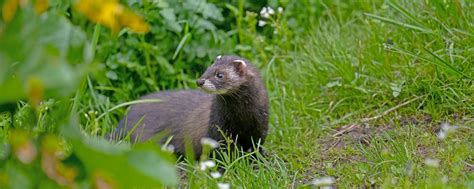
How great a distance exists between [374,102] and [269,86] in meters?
0.99

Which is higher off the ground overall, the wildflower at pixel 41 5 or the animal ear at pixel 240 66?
the wildflower at pixel 41 5

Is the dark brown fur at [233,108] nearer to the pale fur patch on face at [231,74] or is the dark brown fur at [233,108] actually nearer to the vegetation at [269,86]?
the pale fur patch on face at [231,74]

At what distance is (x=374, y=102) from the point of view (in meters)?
5.98

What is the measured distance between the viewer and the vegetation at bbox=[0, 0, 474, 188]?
2502 mm

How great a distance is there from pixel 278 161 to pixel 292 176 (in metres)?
0.13

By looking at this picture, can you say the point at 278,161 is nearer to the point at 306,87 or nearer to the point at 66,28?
the point at 306,87

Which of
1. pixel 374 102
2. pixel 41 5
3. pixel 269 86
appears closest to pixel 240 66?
pixel 374 102

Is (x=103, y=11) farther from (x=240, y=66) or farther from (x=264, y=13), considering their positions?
(x=264, y=13)

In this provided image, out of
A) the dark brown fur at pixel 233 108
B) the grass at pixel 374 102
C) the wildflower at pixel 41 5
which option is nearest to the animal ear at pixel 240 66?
the dark brown fur at pixel 233 108

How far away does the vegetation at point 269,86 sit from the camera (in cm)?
250

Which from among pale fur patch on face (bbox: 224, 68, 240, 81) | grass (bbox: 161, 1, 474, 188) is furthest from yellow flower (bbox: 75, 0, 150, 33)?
pale fur patch on face (bbox: 224, 68, 240, 81)

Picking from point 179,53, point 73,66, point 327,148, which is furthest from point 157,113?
point 73,66

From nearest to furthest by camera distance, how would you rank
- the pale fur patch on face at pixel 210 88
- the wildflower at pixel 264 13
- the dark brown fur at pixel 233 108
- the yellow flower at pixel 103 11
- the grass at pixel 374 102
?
1. the yellow flower at pixel 103 11
2. the grass at pixel 374 102
3. the pale fur patch on face at pixel 210 88
4. the dark brown fur at pixel 233 108
5. the wildflower at pixel 264 13

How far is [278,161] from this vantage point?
513 centimetres
